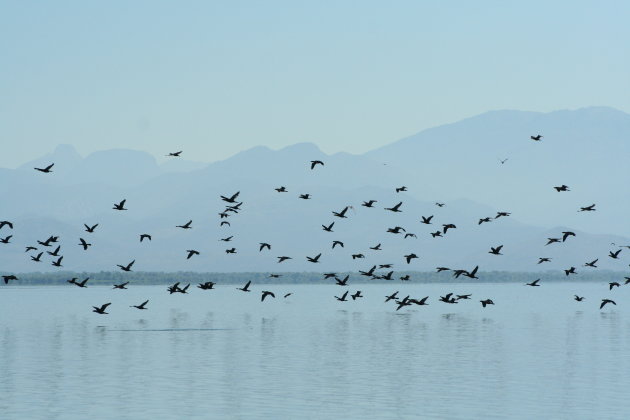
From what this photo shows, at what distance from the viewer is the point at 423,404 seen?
164ft

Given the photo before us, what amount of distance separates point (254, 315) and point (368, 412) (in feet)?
248

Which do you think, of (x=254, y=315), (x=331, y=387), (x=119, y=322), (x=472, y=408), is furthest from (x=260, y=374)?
(x=254, y=315)

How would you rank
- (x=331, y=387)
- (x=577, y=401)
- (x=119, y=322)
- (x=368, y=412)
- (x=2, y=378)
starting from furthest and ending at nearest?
(x=119, y=322), (x=2, y=378), (x=331, y=387), (x=577, y=401), (x=368, y=412)

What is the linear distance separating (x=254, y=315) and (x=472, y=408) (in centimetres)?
7544

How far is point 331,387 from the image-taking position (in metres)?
55.6

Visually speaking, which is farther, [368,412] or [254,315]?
[254,315]

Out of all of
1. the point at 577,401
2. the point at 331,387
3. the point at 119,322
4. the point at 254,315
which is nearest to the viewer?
the point at 577,401

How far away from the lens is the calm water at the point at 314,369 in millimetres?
49188

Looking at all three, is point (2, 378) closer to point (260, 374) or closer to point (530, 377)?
point (260, 374)

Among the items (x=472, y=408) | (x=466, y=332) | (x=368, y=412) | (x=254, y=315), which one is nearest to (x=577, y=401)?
(x=472, y=408)

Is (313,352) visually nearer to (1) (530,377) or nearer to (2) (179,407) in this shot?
(1) (530,377)

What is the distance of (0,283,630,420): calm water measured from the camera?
49188mm

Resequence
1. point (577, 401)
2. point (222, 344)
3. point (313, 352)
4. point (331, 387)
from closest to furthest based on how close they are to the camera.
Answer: point (577, 401), point (331, 387), point (313, 352), point (222, 344)

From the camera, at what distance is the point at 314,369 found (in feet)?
208
